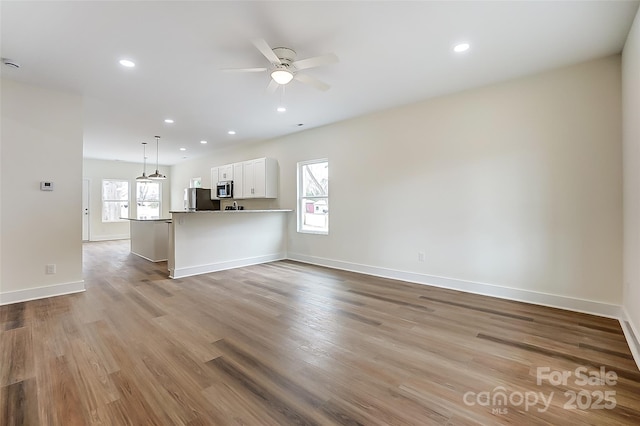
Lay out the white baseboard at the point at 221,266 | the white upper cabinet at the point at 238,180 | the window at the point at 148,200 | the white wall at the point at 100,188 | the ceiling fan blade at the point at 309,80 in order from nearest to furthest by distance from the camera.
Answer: the ceiling fan blade at the point at 309,80
the white baseboard at the point at 221,266
the white upper cabinet at the point at 238,180
the white wall at the point at 100,188
the window at the point at 148,200

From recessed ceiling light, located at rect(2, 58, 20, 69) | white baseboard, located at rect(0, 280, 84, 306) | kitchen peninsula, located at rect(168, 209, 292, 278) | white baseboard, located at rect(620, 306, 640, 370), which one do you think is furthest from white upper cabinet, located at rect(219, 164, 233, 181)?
white baseboard, located at rect(620, 306, 640, 370)

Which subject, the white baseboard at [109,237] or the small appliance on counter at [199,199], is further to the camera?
the white baseboard at [109,237]

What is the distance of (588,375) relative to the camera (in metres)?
2.00

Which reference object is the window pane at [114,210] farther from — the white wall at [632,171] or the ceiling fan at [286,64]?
the white wall at [632,171]

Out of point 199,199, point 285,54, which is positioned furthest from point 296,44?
point 199,199

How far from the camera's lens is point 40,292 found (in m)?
3.69

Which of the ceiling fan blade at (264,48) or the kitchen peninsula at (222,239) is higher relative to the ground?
the ceiling fan blade at (264,48)

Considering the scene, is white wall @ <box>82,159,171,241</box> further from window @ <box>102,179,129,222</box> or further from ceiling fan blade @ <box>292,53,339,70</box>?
ceiling fan blade @ <box>292,53,339,70</box>

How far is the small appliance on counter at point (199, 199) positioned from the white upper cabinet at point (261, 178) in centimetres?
182

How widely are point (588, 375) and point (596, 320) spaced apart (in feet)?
4.33

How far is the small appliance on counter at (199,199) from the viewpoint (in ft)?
25.8

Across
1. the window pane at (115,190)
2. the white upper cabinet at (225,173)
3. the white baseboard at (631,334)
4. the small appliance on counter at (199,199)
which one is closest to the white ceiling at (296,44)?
the white baseboard at (631,334)

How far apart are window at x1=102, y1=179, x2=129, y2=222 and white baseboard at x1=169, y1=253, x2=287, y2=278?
6.88m

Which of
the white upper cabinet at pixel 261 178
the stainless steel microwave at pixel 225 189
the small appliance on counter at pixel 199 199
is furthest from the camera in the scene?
the small appliance on counter at pixel 199 199
